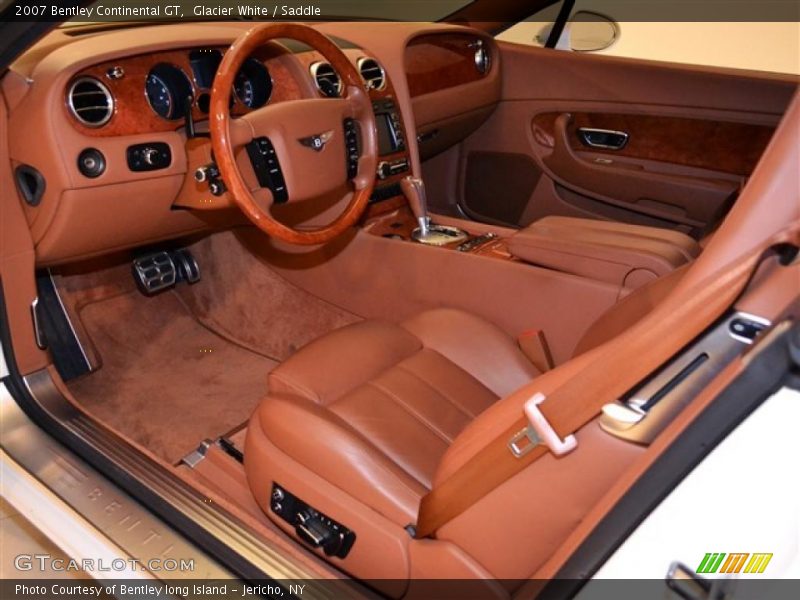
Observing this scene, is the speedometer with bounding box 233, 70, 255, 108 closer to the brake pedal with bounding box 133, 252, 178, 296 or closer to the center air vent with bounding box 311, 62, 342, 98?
the center air vent with bounding box 311, 62, 342, 98

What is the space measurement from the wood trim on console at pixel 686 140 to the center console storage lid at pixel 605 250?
71cm

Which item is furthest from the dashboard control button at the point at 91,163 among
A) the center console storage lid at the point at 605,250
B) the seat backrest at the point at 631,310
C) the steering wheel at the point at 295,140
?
the seat backrest at the point at 631,310

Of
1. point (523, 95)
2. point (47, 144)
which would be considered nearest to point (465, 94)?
point (523, 95)

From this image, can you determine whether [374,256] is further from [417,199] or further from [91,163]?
[91,163]

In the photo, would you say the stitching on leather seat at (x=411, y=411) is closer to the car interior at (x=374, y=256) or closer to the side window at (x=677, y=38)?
the car interior at (x=374, y=256)

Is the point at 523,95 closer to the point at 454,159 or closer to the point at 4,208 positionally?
the point at 454,159

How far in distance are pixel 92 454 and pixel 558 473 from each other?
1048 mm

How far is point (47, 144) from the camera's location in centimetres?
136

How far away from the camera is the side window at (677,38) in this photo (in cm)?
258

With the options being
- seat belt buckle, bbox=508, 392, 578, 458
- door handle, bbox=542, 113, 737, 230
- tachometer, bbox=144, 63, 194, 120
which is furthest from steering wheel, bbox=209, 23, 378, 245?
door handle, bbox=542, 113, 737, 230

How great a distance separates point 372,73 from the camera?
197 cm

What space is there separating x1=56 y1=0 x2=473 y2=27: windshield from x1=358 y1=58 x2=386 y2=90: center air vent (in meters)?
0.38

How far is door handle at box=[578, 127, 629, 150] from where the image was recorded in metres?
2.35

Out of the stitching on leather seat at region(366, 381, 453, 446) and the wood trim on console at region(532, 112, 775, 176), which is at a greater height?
the wood trim on console at region(532, 112, 775, 176)
